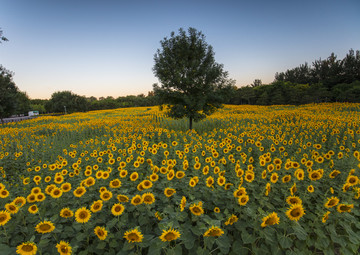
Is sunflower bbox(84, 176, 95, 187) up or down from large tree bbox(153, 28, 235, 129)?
down

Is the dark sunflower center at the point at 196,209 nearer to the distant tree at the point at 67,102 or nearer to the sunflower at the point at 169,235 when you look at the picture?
the sunflower at the point at 169,235

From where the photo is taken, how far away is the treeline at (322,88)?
1703 inches

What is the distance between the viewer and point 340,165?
4777 millimetres

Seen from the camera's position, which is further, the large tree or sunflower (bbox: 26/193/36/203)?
the large tree

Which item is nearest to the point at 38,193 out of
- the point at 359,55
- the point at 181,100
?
the point at 181,100

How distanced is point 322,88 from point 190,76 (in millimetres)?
50056

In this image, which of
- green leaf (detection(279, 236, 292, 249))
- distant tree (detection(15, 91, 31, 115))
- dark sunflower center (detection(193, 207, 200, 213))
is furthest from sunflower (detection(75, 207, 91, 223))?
distant tree (detection(15, 91, 31, 115))

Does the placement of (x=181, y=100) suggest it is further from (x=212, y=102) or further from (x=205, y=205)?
(x=205, y=205)

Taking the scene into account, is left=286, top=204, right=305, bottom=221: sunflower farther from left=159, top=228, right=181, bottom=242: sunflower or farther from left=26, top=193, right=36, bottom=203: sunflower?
left=26, top=193, right=36, bottom=203: sunflower

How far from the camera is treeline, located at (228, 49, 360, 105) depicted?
4325cm

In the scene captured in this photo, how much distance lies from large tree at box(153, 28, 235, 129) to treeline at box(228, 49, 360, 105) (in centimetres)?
4078

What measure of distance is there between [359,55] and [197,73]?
69001mm

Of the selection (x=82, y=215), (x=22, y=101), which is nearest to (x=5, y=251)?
(x=82, y=215)

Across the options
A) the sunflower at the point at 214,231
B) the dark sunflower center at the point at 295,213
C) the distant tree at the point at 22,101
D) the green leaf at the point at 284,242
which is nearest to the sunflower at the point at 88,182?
the sunflower at the point at 214,231
